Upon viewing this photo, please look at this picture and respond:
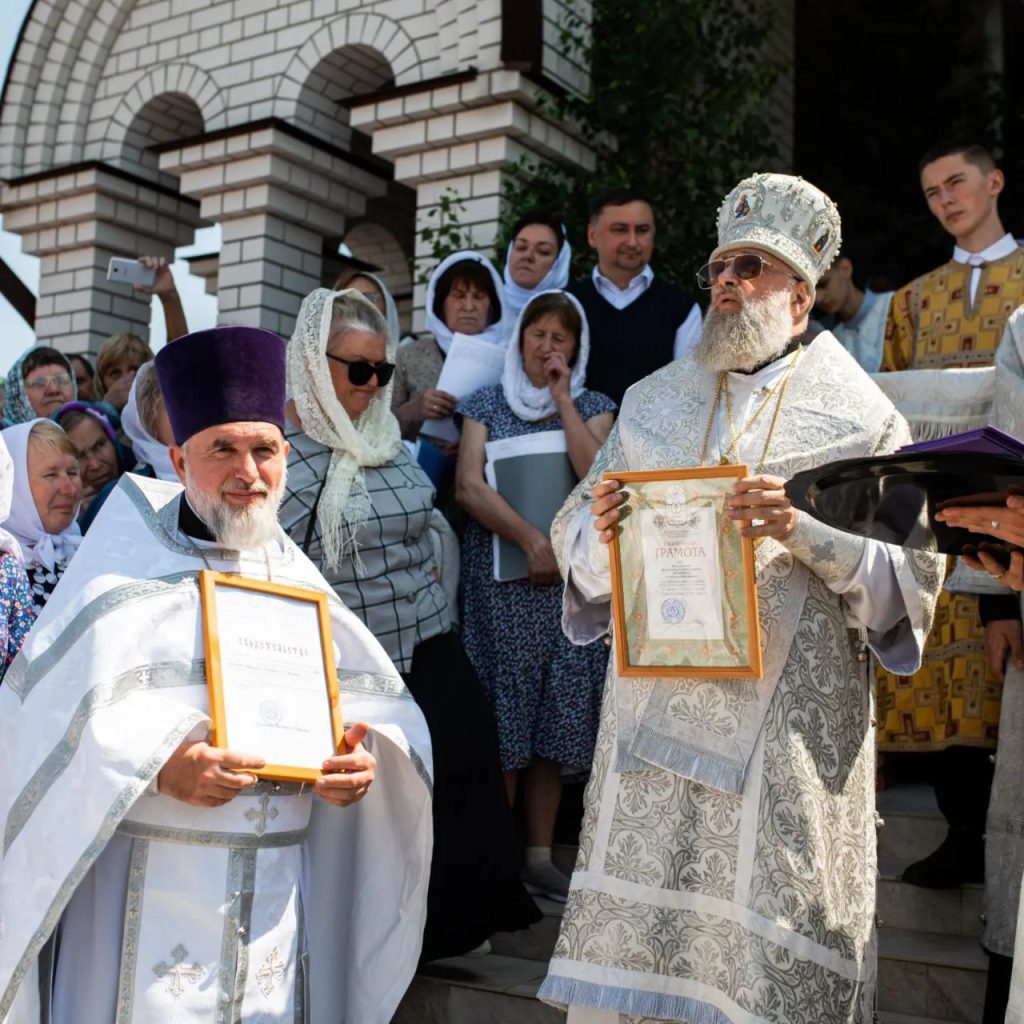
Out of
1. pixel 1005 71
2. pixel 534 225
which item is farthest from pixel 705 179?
pixel 1005 71

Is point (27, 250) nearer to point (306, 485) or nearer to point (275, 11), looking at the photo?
point (275, 11)

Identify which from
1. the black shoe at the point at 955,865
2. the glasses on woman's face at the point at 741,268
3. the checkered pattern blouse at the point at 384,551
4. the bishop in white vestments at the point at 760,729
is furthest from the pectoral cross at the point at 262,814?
the black shoe at the point at 955,865

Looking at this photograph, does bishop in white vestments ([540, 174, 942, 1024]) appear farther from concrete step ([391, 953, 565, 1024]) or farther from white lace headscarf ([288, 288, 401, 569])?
concrete step ([391, 953, 565, 1024])

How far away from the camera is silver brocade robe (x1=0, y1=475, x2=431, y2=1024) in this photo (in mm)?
2936

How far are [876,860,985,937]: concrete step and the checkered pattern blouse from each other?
1746 mm

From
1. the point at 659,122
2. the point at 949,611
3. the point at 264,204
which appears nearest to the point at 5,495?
the point at 949,611

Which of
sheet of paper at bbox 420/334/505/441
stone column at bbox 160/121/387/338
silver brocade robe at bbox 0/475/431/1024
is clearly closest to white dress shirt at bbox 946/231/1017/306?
sheet of paper at bbox 420/334/505/441

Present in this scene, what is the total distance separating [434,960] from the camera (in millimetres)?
4496

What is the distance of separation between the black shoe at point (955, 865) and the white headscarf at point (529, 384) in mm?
2060

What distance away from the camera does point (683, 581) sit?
10.7ft

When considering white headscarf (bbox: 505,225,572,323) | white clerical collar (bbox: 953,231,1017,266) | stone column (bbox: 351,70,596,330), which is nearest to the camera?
white clerical collar (bbox: 953,231,1017,266)

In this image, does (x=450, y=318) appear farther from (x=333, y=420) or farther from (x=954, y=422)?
(x=954, y=422)

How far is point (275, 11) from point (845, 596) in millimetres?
8455

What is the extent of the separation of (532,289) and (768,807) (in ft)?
12.3
